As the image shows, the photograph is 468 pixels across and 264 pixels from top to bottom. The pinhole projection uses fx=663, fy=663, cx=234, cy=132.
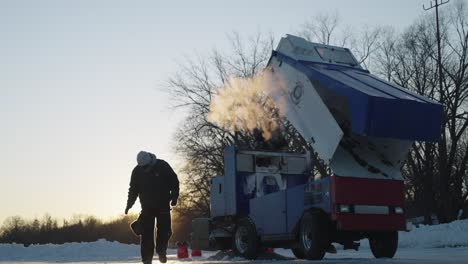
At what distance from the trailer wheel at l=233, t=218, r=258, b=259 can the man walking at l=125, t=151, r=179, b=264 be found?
4.72 m

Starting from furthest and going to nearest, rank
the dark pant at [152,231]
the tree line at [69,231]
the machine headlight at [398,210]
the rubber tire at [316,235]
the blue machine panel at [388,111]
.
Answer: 1. the tree line at [69,231]
2. the machine headlight at [398,210]
3. the rubber tire at [316,235]
4. the blue machine panel at [388,111]
5. the dark pant at [152,231]

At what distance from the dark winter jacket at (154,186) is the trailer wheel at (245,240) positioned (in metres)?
4.81

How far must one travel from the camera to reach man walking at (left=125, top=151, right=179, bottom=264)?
998 centimetres

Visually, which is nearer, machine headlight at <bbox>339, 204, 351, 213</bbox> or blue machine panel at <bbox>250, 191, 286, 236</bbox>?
machine headlight at <bbox>339, 204, 351, 213</bbox>

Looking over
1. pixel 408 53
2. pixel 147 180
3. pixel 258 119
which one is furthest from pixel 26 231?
pixel 147 180

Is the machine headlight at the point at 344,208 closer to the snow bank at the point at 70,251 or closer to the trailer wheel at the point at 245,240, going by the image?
the trailer wheel at the point at 245,240

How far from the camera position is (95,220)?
4237 inches

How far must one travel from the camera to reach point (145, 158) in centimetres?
1002

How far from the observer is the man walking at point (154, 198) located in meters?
9.98

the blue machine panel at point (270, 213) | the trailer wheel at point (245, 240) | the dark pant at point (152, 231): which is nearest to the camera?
the dark pant at point (152, 231)

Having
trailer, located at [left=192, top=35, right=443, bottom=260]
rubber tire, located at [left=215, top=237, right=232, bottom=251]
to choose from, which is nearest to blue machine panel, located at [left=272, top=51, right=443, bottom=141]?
trailer, located at [left=192, top=35, right=443, bottom=260]

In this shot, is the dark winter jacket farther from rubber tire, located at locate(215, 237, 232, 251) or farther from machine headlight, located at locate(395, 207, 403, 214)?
rubber tire, located at locate(215, 237, 232, 251)

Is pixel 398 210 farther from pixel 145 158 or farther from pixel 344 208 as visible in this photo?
pixel 145 158

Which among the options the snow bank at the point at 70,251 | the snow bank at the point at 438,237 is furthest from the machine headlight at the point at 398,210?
the snow bank at the point at 70,251
